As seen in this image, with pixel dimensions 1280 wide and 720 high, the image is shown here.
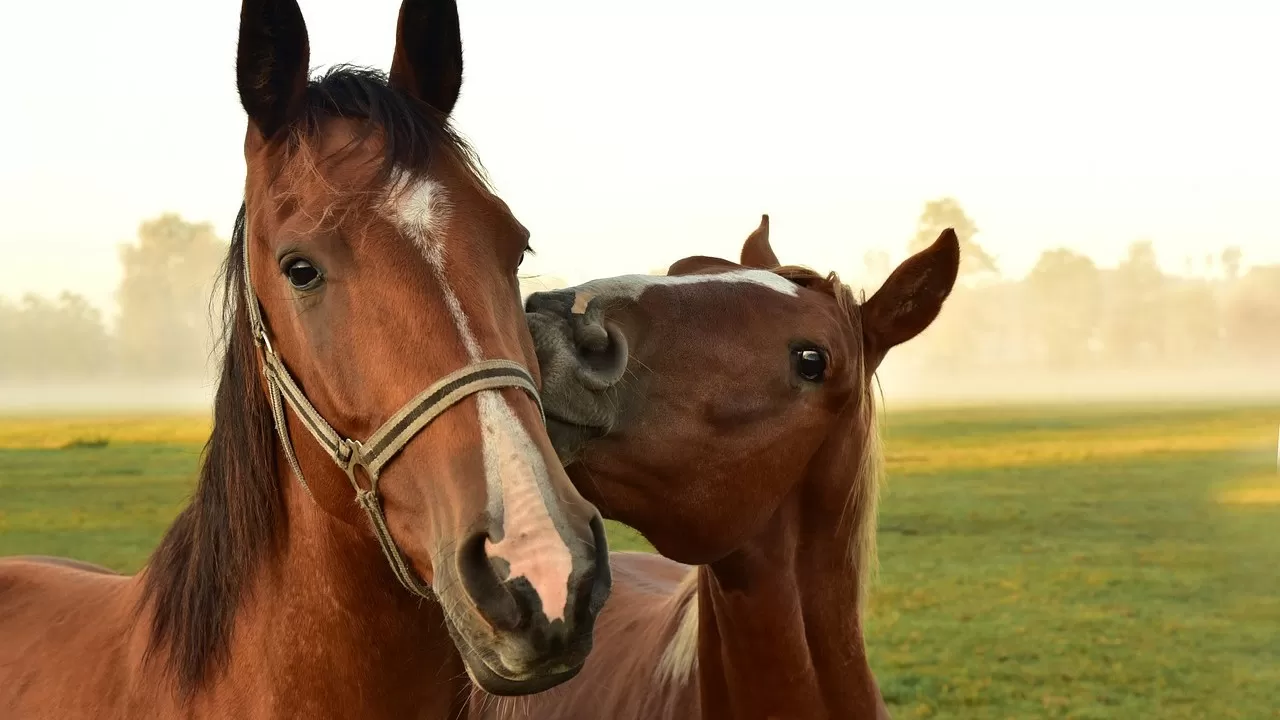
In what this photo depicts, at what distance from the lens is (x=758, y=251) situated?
3.75m

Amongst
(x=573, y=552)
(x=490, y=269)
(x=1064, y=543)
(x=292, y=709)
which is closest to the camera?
(x=573, y=552)

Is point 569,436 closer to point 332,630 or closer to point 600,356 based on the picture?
point 600,356

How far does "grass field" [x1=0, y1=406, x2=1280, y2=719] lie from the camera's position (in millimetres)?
8008

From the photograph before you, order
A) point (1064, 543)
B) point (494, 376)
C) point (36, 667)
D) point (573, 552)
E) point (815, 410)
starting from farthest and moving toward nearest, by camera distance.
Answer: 1. point (1064, 543)
2. point (815, 410)
3. point (36, 667)
4. point (494, 376)
5. point (573, 552)

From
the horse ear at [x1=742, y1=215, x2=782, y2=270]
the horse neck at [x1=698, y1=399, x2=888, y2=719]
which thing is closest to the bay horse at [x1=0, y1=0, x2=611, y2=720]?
the horse neck at [x1=698, y1=399, x2=888, y2=719]

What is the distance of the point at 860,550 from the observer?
2.96 m

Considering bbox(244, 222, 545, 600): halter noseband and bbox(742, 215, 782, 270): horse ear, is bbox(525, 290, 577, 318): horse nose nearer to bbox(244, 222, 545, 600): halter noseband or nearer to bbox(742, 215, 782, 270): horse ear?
bbox(244, 222, 545, 600): halter noseband

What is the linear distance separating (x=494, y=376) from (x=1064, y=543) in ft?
45.1

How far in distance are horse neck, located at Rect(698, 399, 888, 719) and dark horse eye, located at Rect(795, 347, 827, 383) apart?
22cm

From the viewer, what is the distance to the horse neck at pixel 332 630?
202 centimetres

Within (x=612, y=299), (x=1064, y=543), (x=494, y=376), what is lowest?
(x=1064, y=543)

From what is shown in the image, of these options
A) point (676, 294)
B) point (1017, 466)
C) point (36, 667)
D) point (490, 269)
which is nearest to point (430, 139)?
point (490, 269)

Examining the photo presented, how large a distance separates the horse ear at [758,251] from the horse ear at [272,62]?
202cm

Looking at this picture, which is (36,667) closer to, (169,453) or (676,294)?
(676,294)
